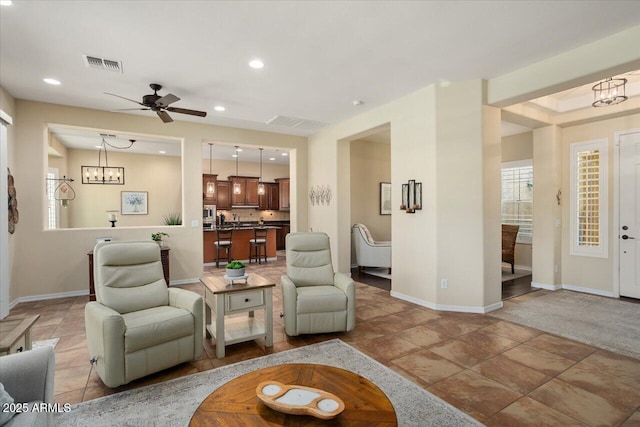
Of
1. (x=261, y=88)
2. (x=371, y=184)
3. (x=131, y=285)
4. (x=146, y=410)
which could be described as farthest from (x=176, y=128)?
(x=146, y=410)

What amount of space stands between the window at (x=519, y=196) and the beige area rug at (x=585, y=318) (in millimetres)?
2305

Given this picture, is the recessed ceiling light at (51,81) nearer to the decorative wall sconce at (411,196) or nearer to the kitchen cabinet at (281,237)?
the decorative wall sconce at (411,196)

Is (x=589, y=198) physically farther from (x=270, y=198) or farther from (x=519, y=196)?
(x=270, y=198)

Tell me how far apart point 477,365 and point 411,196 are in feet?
8.33

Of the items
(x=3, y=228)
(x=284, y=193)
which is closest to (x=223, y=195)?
(x=284, y=193)

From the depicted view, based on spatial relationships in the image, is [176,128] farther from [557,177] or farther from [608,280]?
[608,280]

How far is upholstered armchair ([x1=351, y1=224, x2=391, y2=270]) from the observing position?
263 inches

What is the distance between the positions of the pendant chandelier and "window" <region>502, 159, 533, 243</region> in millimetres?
2577

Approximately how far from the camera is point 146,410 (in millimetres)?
2207

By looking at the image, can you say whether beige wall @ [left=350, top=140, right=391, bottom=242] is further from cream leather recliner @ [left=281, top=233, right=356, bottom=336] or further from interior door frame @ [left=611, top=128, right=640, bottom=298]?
interior door frame @ [left=611, top=128, right=640, bottom=298]

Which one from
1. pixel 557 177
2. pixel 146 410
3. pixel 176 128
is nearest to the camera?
pixel 146 410

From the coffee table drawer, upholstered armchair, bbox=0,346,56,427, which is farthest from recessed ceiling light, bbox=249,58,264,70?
upholstered armchair, bbox=0,346,56,427

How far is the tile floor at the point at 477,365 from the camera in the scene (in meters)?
2.24

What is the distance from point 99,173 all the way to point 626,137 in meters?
10.8
